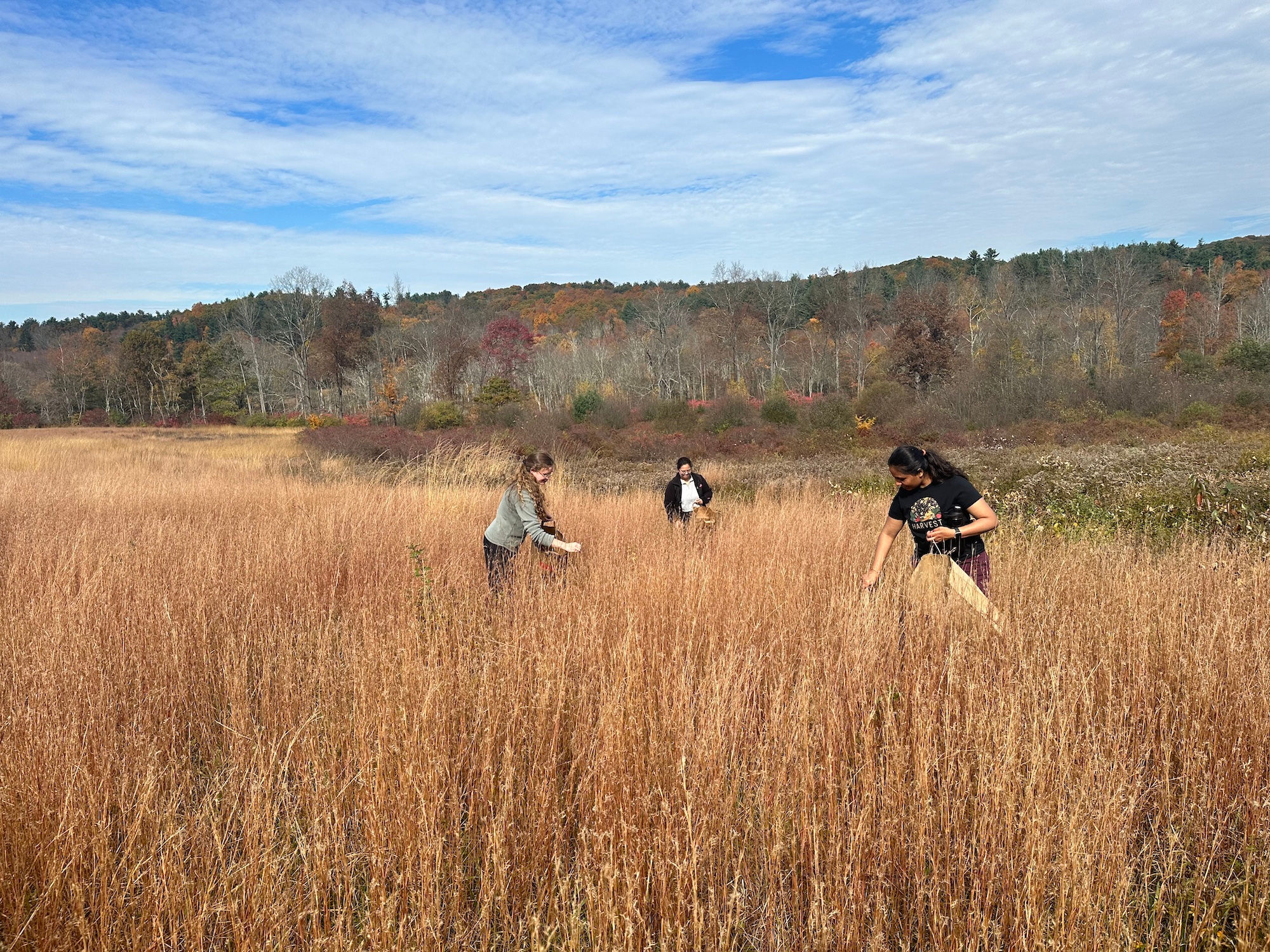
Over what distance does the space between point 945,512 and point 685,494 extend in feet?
12.3

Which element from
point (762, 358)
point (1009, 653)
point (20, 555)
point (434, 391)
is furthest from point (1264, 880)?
point (762, 358)

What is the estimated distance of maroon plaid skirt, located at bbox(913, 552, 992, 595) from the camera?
4.30m

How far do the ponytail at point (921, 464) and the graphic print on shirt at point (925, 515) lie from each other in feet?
0.47

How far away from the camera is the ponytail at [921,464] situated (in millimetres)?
4145

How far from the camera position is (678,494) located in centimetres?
786

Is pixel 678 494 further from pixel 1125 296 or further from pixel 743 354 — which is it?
pixel 743 354

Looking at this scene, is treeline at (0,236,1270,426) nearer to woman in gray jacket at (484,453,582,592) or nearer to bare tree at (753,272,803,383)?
bare tree at (753,272,803,383)

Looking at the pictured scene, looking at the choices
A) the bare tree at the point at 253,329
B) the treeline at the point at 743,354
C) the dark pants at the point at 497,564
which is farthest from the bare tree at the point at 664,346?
the dark pants at the point at 497,564

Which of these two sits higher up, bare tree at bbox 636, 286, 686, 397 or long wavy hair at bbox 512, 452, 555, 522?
bare tree at bbox 636, 286, 686, 397

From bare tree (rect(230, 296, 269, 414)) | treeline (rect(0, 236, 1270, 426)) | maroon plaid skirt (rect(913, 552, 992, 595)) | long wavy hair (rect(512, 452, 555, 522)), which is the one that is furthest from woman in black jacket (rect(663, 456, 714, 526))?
bare tree (rect(230, 296, 269, 414))

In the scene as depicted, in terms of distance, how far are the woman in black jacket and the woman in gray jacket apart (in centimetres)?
256

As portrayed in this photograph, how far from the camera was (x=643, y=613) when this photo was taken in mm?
4441

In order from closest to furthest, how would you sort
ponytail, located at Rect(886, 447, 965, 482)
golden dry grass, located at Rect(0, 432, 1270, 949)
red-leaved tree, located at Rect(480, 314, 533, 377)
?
1. golden dry grass, located at Rect(0, 432, 1270, 949)
2. ponytail, located at Rect(886, 447, 965, 482)
3. red-leaved tree, located at Rect(480, 314, 533, 377)

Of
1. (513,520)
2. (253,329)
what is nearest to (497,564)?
(513,520)
